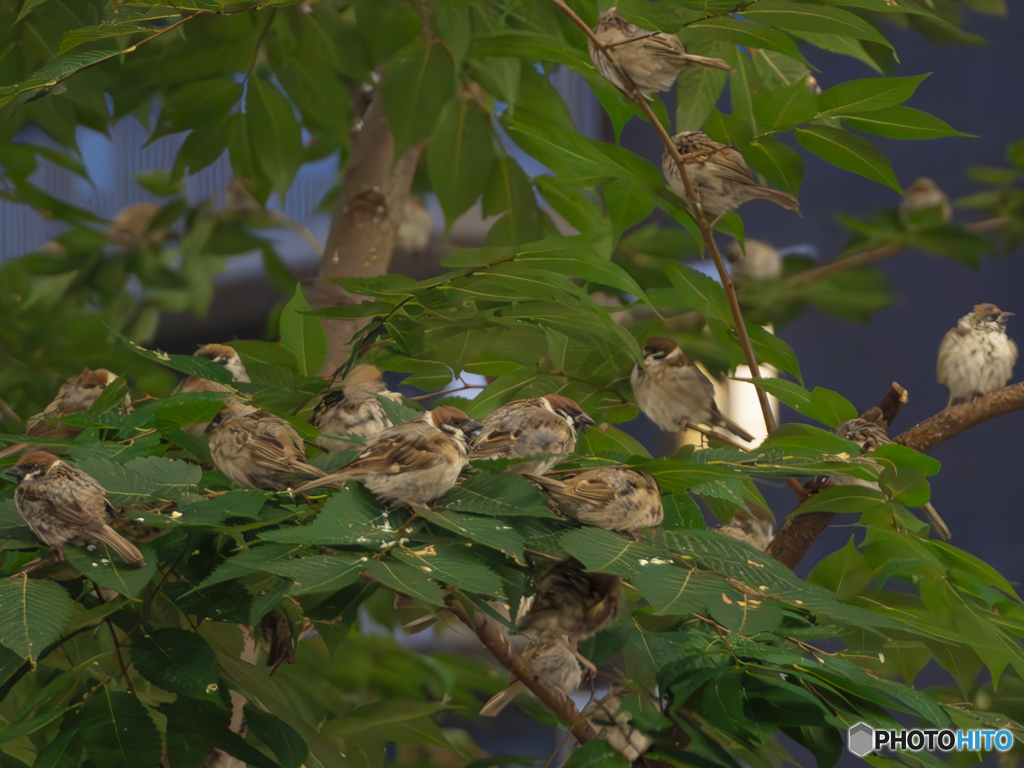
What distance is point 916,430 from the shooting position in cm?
75

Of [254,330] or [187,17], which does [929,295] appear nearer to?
[187,17]

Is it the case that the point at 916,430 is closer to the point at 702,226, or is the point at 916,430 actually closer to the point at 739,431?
Result: the point at 739,431

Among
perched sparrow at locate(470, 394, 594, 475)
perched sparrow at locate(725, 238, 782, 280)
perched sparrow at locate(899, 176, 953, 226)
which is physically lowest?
perched sparrow at locate(725, 238, 782, 280)

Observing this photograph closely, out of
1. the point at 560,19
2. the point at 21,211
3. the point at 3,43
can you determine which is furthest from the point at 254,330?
the point at 560,19

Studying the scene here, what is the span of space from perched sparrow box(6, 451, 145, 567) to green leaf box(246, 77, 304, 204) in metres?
0.63

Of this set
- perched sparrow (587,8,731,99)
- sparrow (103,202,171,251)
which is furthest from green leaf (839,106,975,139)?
sparrow (103,202,171,251)

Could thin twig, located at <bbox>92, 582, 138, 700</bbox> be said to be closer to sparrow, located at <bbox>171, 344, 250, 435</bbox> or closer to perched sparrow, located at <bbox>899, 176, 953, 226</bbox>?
sparrow, located at <bbox>171, 344, 250, 435</bbox>

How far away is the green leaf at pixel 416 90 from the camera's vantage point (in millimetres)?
920

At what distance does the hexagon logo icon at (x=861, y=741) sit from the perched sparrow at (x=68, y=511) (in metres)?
0.37

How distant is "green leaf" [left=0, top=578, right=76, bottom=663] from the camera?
36cm

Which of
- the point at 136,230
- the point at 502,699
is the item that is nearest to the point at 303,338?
the point at 502,699

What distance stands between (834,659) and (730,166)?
47 cm

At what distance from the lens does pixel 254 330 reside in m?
3.25

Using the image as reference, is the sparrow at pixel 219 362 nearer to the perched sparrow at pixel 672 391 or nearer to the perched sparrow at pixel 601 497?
the perched sparrow at pixel 672 391
